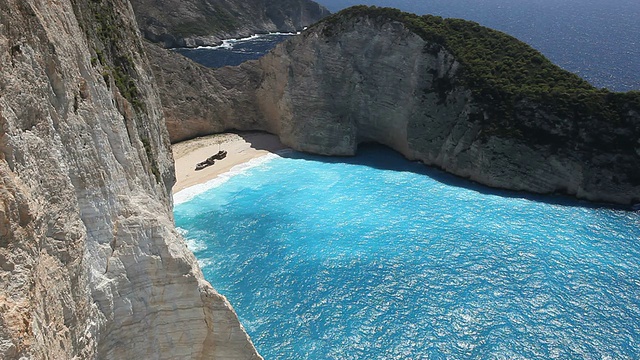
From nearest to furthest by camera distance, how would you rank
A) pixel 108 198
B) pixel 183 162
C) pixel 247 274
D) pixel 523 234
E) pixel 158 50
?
1. pixel 108 198
2. pixel 247 274
3. pixel 523 234
4. pixel 183 162
5. pixel 158 50

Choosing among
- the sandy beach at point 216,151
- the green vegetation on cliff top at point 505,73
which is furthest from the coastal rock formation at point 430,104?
the sandy beach at point 216,151

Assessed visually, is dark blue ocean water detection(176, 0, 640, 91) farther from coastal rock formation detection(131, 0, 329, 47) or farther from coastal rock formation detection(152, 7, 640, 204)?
coastal rock formation detection(152, 7, 640, 204)

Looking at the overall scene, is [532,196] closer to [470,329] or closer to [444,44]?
[444,44]

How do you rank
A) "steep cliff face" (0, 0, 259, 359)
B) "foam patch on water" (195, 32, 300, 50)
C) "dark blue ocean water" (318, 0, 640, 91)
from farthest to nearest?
"foam patch on water" (195, 32, 300, 50)
"dark blue ocean water" (318, 0, 640, 91)
"steep cliff face" (0, 0, 259, 359)

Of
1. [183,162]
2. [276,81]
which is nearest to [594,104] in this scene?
[276,81]

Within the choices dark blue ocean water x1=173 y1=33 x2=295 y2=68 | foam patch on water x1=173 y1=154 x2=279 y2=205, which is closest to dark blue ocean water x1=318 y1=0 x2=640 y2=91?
foam patch on water x1=173 y1=154 x2=279 y2=205

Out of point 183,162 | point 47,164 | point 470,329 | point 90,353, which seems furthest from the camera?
point 183,162

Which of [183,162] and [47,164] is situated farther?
[183,162]

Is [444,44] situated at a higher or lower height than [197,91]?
higher
